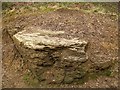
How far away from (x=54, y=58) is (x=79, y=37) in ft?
4.02

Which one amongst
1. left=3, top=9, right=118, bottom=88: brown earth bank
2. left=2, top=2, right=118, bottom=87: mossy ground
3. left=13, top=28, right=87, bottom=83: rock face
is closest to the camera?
left=13, top=28, right=87, bottom=83: rock face

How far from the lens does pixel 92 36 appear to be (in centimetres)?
947

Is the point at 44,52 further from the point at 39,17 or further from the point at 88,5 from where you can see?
the point at 88,5

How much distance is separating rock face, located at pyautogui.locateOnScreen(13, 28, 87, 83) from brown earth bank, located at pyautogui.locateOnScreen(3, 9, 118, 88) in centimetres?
24

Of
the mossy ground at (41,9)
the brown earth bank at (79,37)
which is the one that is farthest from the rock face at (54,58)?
the mossy ground at (41,9)

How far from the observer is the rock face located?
8.35 m

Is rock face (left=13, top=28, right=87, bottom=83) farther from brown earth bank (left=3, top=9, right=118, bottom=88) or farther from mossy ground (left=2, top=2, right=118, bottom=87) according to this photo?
mossy ground (left=2, top=2, right=118, bottom=87)

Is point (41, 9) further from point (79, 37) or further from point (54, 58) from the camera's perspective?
point (54, 58)

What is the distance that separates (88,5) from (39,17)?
1.98 m

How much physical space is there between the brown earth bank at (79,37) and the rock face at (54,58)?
0.24 m

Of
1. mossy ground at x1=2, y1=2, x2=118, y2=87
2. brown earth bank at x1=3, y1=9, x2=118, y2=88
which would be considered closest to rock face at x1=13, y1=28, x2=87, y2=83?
brown earth bank at x1=3, y1=9, x2=118, y2=88

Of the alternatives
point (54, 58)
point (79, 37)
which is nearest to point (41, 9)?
point (79, 37)

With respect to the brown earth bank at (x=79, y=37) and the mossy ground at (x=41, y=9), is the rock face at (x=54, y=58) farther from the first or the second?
the mossy ground at (x=41, y=9)

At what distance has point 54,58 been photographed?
27.7 ft
